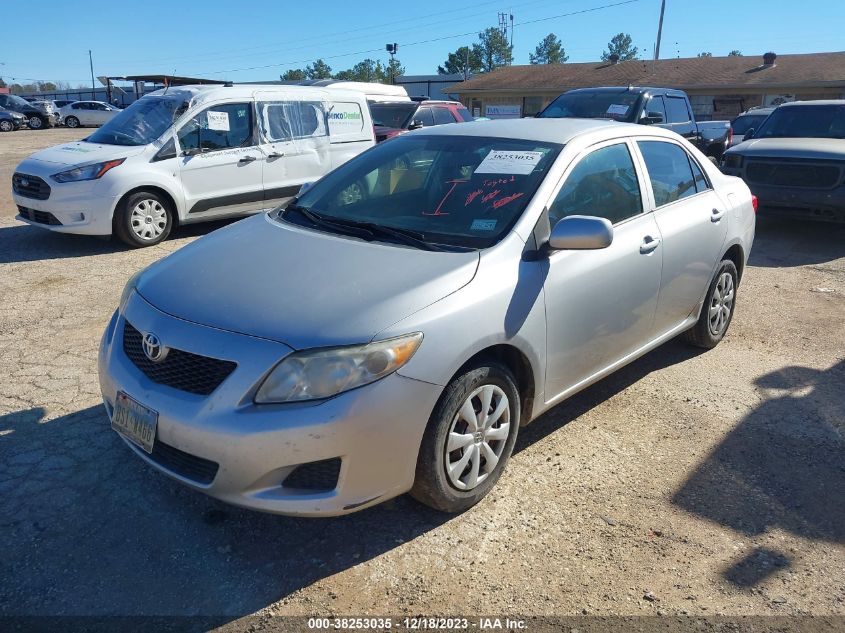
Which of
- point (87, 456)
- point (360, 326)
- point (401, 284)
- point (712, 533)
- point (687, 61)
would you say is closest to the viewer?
point (360, 326)

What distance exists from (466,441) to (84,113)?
131 feet

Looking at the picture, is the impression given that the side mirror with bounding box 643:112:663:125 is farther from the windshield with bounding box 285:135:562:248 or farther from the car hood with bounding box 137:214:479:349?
the car hood with bounding box 137:214:479:349

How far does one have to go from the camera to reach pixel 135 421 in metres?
2.72

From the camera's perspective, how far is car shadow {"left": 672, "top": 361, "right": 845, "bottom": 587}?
3.00 meters

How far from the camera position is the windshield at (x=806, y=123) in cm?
934

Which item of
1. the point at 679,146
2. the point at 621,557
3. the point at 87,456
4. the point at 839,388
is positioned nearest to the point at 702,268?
the point at 679,146

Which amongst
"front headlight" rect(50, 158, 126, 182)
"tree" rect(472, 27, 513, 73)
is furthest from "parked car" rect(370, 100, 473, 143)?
"tree" rect(472, 27, 513, 73)

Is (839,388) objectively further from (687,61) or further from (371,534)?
(687,61)

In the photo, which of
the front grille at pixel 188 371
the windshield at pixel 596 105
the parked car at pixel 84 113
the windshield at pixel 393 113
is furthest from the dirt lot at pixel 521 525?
the parked car at pixel 84 113

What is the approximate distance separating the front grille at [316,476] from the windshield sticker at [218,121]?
6475 millimetres

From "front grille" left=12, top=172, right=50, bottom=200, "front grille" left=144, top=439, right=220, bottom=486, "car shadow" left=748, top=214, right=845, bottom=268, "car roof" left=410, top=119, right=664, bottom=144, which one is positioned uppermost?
"car roof" left=410, top=119, right=664, bottom=144

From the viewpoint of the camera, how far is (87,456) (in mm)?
3395

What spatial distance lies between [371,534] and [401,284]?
1.08 m

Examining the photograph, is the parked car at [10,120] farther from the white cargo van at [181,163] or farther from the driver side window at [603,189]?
the driver side window at [603,189]
